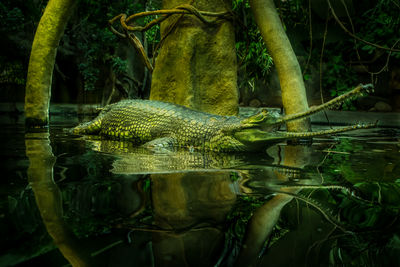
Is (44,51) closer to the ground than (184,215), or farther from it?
farther from it

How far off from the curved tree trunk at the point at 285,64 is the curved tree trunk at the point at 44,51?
2.57 m

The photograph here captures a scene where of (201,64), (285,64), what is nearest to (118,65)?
(201,64)

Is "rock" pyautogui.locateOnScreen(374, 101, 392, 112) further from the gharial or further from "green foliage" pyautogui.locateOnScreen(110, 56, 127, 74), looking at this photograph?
"green foliage" pyautogui.locateOnScreen(110, 56, 127, 74)

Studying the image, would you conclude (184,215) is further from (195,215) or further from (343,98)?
(343,98)

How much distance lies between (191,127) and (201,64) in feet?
5.05

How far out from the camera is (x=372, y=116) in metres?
6.40

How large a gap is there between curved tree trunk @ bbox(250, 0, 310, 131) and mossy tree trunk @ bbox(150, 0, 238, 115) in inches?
32.7

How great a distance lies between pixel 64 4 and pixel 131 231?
4110mm

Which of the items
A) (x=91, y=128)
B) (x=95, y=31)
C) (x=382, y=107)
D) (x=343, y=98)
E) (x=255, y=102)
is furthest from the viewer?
(x=255, y=102)

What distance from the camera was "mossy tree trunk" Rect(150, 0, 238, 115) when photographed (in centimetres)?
422

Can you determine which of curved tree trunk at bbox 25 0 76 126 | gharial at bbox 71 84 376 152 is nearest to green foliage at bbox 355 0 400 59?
gharial at bbox 71 84 376 152

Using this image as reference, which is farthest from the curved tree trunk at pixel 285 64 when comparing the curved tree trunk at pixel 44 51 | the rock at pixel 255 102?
the rock at pixel 255 102

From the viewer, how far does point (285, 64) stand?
346 centimetres

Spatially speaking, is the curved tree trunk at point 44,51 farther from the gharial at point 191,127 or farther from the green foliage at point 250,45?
the green foliage at point 250,45
